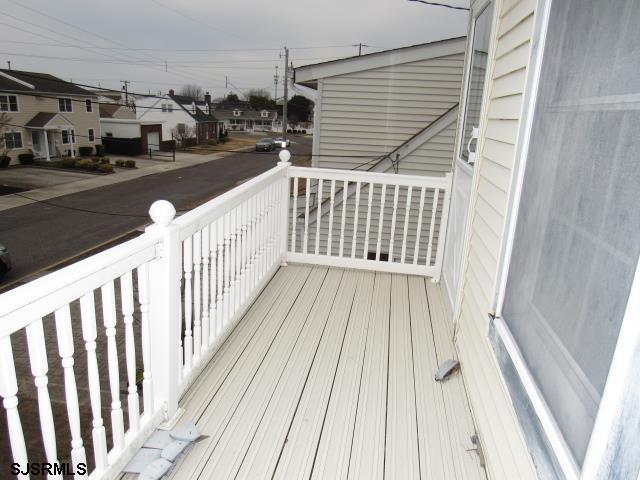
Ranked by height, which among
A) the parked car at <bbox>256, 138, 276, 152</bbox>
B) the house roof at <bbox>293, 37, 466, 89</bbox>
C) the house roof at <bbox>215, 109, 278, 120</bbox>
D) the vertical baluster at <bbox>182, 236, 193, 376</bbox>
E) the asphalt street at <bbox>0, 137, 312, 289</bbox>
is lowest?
the asphalt street at <bbox>0, 137, 312, 289</bbox>

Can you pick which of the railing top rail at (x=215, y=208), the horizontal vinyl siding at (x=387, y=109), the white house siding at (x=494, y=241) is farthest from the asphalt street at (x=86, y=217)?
the white house siding at (x=494, y=241)

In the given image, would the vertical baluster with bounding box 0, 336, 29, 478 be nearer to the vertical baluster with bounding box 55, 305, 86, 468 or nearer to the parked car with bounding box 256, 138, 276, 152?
the vertical baluster with bounding box 55, 305, 86, 468

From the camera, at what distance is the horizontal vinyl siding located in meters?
7.56

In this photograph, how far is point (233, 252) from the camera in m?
2.72

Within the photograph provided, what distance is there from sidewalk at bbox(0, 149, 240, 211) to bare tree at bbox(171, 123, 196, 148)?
4.71 m

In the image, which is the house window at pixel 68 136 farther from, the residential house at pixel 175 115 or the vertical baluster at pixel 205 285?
the vertical baluster at pixel 205 285

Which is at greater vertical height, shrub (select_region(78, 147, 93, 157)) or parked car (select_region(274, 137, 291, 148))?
parked car (select_region(274, 137, 291, 148))

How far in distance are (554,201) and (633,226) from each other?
43 cm

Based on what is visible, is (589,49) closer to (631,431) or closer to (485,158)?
(631,431)

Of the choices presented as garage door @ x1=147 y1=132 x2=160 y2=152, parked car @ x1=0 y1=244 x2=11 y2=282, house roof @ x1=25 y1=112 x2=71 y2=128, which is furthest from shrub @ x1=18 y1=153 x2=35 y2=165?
parked car @ x1=0 y1=244 x2=11 y2=282

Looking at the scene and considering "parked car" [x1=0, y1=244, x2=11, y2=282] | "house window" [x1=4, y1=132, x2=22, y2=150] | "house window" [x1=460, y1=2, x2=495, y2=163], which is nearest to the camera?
"house window" [x1=460, y1=2, x2=495, y2=163]

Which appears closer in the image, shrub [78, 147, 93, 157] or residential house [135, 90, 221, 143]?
shrub [78, 147, 93, 157]

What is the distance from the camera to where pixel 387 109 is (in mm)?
7852

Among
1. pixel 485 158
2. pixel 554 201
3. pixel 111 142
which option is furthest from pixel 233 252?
pixel 111 142
